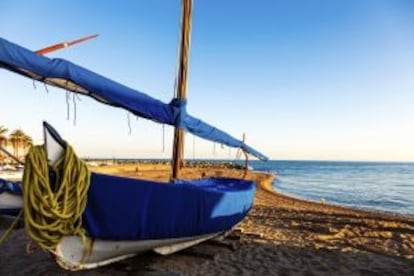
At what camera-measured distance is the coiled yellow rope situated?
4000 mm

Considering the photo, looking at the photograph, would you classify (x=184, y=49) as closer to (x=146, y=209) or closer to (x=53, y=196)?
(x=146, y=209)

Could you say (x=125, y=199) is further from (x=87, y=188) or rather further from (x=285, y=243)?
(x=285, y=243)

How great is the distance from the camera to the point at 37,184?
399 centimetres

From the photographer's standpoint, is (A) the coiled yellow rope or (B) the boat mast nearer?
(A) the coiled yellow rope

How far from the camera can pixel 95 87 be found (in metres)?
5.01

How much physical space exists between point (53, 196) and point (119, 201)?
3.51 feet

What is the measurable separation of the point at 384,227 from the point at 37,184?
1198 centimetres

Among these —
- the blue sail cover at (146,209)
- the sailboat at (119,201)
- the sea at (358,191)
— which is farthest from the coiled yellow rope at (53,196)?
the sea at (358,191)

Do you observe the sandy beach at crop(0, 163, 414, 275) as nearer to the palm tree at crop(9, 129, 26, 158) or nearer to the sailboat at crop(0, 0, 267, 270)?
the sailboat at crop(0, 0, 267, 270)

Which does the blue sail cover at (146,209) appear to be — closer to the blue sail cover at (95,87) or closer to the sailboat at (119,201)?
the sailboat at (119,201)

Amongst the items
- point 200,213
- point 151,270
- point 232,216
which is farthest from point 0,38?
point 232,216

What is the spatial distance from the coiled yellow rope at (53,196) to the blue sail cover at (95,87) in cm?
105

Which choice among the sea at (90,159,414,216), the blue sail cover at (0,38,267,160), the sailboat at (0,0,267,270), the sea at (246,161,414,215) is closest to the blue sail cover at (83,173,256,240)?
the sailboat at (0,0,267,270)

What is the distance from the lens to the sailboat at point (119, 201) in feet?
13.8
